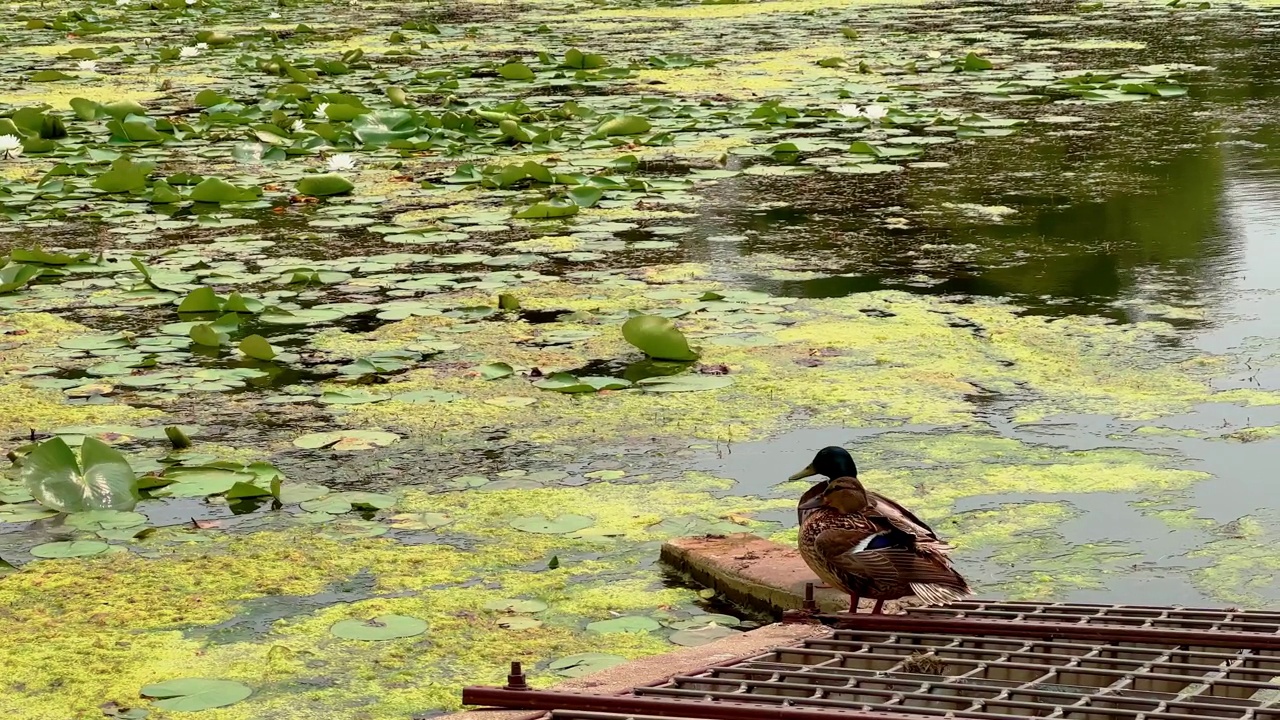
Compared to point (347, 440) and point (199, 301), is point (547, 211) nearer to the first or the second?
point (199, 301)

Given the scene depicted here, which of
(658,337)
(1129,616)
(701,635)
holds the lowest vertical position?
(701,635)

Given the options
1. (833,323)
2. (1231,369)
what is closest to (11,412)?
(833,323)

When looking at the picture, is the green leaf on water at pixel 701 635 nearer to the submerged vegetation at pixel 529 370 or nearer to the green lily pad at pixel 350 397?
the submerged vegetation at pixel 529 370

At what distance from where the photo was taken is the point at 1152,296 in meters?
5.05

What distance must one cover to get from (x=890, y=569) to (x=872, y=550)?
0.04m

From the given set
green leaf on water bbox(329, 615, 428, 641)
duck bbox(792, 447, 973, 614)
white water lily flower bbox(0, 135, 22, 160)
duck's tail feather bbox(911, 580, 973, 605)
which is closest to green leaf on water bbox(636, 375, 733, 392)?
duck bbox(792, 447, 973, 614)

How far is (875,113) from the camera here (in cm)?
857

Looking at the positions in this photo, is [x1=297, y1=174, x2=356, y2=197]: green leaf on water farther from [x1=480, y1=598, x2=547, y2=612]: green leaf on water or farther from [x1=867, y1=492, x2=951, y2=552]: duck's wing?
[x1=867, y1=492, x2=951, y2=552]: duck's wing

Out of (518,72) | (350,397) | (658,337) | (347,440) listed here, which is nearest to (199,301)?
(350,397)

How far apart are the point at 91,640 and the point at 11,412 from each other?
4.87 ft

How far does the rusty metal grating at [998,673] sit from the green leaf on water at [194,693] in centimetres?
62

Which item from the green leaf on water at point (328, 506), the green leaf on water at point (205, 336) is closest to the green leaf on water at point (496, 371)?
the green leaf on water at point (205, 336)

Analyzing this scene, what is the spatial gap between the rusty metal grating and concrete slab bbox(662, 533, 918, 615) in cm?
39

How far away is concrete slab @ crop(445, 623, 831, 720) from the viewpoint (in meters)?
2.33
